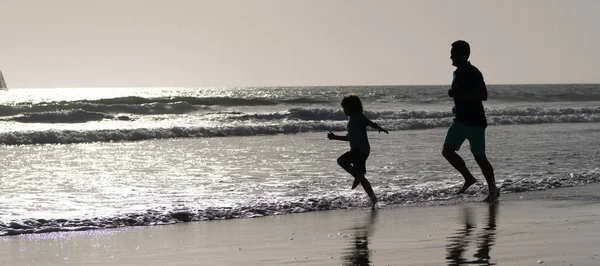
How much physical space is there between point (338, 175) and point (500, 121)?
20.7 metres

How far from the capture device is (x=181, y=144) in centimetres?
1989

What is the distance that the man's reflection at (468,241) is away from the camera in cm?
538

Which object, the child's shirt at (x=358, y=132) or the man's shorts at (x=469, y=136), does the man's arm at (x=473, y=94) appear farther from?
the child's shirt at (x=358, y=132)

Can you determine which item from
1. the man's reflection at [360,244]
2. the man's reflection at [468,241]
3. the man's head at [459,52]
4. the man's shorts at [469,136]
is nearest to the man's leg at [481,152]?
the man's shorts at [469,136]

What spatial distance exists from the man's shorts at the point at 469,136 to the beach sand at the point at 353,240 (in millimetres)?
666

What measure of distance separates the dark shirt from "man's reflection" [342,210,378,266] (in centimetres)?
157

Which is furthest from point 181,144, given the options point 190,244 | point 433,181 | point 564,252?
point 564,252

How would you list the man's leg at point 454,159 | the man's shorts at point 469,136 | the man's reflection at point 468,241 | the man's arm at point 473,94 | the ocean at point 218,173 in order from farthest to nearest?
the man's leg at point 454,159 → the man's shorts at point 469,136 → the man's arm at point 473,94 → the ocean at point 218,173 → the man's reflection at point 468,241

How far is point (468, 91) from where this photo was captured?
28.7 feet

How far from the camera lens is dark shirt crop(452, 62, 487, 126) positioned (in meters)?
8.75

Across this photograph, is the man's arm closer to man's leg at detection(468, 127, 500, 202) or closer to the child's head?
man's leg at detection(468, 127, 500, 202)

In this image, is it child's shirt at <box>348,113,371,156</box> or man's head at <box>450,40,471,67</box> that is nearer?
man's head at <box>450,40,471,67</box>

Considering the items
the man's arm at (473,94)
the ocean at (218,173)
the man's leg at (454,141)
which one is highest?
the man's arm at (473,94)

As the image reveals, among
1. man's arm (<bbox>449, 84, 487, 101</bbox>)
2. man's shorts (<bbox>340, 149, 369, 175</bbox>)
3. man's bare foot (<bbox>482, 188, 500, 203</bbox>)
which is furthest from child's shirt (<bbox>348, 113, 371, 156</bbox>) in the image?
man's bare foot (<bbox>482, 188, 500, 203</bbox>)
